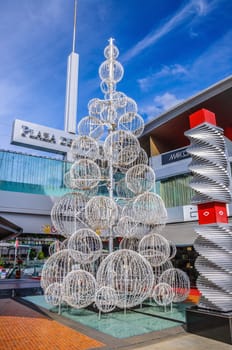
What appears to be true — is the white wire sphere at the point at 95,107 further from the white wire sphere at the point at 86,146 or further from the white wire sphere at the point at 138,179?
the white wire sphere at the point at 138,179

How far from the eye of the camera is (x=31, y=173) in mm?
19625

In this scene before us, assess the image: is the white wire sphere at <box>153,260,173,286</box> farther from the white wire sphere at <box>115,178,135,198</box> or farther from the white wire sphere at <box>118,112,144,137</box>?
the white wire sphere at <box>118,112,144,137</box>

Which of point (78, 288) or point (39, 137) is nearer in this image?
point (78, 288)

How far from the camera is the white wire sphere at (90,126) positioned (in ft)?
32.1

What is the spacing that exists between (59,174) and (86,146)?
12104 mm

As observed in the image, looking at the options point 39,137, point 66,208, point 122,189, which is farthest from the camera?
point 39,137

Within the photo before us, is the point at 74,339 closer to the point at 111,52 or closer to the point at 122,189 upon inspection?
the point at 122,189

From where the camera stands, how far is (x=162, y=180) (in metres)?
19.3

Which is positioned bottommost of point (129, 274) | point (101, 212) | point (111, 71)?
point (129, 274)

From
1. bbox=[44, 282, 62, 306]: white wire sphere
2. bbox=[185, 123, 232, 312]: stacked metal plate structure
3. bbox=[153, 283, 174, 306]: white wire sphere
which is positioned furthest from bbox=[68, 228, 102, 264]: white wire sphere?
bbox=[185, 123, 232, 312]: stacked metal plate structure

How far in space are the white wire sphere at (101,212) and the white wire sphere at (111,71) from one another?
188 inches

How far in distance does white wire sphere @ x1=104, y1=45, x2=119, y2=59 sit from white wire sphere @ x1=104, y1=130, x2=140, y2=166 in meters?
3.28

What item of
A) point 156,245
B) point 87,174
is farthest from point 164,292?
point 87,174

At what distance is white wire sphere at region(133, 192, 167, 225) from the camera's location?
887 cm
